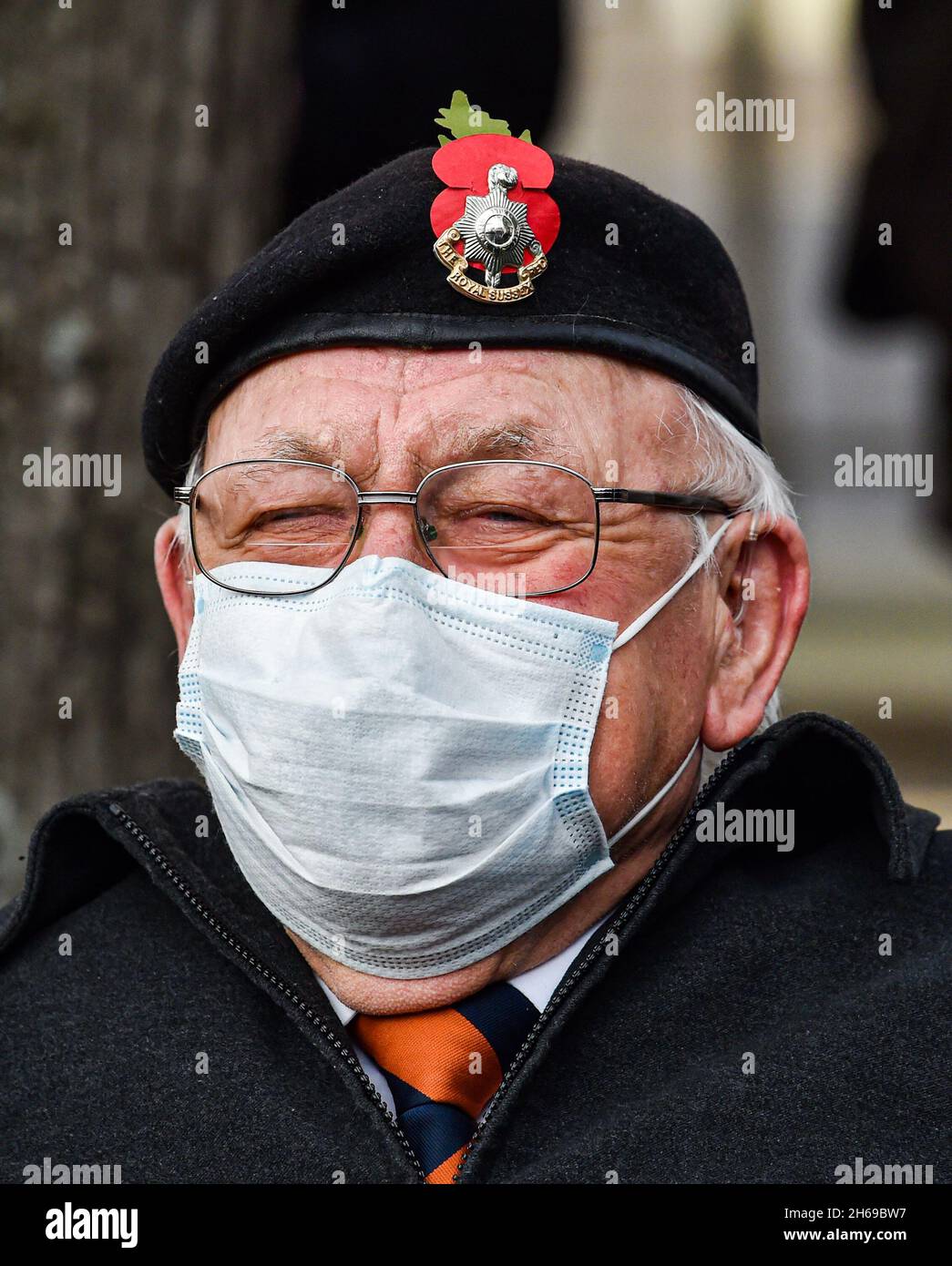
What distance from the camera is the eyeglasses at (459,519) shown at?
244 centimetres

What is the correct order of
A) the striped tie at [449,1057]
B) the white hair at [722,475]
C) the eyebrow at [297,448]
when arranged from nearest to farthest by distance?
1. the striped tie at [449,1057]
2. the eyebrow at [297,448]
3. the white hair at [722,475]

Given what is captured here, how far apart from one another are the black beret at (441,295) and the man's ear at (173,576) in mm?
277

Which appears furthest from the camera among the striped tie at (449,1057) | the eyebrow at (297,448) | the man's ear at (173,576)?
the man's ear at (173,576)

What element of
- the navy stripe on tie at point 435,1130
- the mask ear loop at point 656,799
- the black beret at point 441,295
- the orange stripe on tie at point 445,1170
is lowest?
the orange stripe on tie at point 445,1170

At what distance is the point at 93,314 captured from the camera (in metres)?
3.66

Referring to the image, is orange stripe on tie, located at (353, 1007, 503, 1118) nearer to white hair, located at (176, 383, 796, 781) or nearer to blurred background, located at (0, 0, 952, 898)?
white hair, located at (176, 383, 796, 781)

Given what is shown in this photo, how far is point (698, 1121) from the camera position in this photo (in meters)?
2.29

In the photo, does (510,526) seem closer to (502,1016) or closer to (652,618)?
(652,618)

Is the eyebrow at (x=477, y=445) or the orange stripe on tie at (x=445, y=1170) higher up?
the eyebrow at (x=477, y=445)

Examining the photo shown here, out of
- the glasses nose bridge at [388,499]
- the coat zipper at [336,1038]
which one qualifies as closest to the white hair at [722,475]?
the coat zipper at [336,1038]

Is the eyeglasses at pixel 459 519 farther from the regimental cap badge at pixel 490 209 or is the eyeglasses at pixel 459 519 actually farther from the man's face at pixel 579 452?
the regimental cap badge at pixel 490 209

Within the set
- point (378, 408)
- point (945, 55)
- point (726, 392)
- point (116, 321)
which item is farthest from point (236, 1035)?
point (945, 55)

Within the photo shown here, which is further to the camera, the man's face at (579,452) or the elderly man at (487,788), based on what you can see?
the man's face at (579,452)

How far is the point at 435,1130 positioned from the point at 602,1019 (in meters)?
0.33
